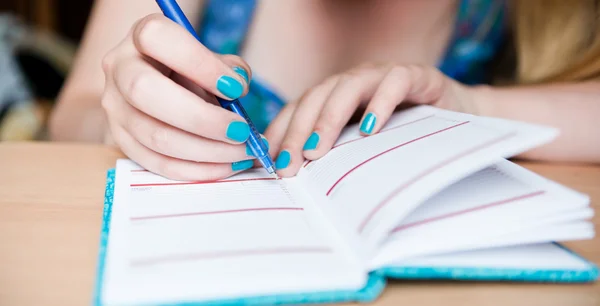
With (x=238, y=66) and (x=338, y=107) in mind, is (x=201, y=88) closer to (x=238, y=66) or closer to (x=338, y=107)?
(x=238, y=66)

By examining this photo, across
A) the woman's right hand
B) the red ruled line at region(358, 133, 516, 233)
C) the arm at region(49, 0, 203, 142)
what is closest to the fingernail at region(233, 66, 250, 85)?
the woman's right hand

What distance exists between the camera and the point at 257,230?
36 centimetres

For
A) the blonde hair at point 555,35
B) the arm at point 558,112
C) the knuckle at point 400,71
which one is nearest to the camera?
the knuckle at point 400,71

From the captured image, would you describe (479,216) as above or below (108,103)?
above

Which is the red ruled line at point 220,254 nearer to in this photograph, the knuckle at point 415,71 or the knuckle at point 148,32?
the knuckle at point 148,32

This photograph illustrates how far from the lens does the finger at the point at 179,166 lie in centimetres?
49

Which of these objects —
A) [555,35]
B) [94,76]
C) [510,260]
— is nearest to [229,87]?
[510,260]

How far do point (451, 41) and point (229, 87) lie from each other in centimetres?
71

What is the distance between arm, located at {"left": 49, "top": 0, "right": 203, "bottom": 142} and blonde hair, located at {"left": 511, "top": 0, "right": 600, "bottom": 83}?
663 millimetres

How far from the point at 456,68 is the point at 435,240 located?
2.55 feet

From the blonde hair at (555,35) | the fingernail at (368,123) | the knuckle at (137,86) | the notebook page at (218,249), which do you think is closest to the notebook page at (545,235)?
the notebook page at (218,249)

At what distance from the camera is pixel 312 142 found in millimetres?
533

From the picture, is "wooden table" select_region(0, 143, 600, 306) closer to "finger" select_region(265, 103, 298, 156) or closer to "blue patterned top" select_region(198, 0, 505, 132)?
"finger" select_region(265, 103, 298, 156)

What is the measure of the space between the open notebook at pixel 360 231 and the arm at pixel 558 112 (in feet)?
1.08
